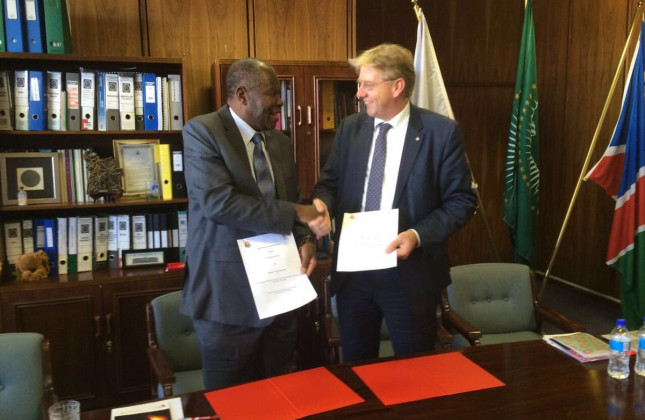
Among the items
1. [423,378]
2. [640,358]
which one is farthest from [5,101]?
[640,358]

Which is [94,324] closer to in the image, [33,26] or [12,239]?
[12,239]

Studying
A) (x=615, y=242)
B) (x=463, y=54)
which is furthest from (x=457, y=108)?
(x=615, y=242)

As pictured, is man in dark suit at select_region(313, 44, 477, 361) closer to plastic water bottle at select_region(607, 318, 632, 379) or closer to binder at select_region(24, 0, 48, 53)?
plastic water bottle at select_region(607, 318, 632, 379)

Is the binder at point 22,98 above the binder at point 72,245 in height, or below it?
above

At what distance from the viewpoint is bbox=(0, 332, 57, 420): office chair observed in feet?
6.04

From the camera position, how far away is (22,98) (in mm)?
2801

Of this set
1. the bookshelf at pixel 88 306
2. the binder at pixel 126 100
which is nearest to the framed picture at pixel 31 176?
the bookshelf at pixel 88 306

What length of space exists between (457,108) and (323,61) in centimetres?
199

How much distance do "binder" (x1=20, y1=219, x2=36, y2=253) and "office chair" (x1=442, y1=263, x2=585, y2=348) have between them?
7.25 ft

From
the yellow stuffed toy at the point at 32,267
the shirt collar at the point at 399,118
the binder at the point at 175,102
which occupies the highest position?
the binder at the point at 175,102

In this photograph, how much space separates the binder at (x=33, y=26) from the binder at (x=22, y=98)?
0.46 ft

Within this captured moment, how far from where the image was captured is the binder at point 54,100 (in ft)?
9.36

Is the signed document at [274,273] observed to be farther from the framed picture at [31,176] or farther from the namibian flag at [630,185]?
the namibian flag at [630,185]

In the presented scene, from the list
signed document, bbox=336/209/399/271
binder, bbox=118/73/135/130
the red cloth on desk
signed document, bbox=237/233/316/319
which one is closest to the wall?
binder, bbox=118/73/135/130
